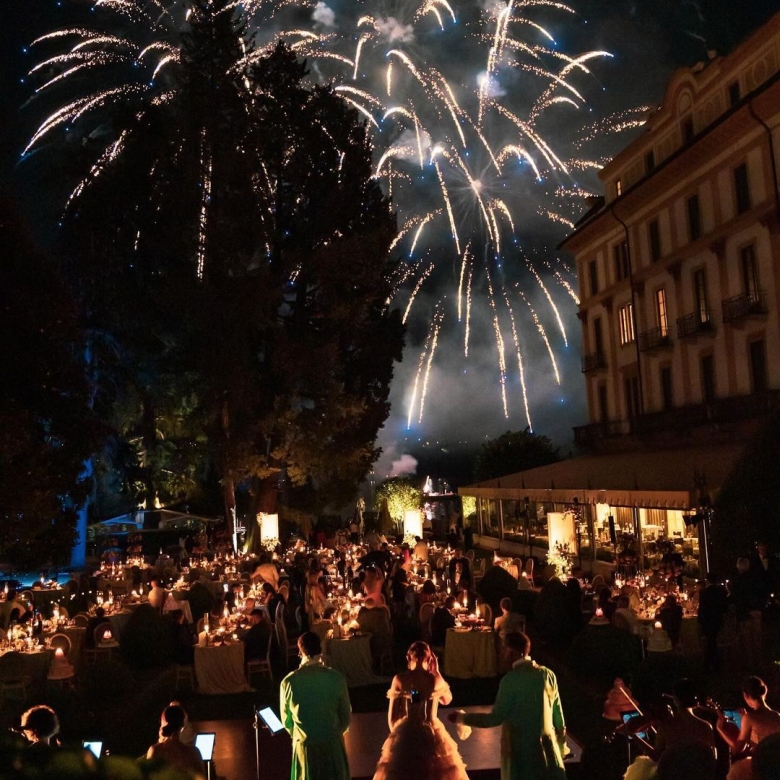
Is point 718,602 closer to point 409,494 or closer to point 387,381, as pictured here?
point 387,381

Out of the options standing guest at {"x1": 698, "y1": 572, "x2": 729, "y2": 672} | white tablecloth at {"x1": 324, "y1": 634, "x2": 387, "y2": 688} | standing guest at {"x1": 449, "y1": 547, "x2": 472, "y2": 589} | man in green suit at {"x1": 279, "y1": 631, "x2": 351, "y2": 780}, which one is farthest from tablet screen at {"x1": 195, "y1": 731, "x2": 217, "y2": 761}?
standing guest at {"x1": 449, "y1": 547, "x2": 472, "y2": 589}

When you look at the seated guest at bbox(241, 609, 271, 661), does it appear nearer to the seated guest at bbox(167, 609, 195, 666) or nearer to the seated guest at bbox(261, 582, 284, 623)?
the seated guest at bbox(167, 609, 195, 666)

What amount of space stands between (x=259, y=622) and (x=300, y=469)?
18720mm

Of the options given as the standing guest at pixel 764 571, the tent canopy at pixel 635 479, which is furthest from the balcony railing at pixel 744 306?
the standing guest at pixel 764 571

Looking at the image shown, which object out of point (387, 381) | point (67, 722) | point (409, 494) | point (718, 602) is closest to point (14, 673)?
point (67, 722)

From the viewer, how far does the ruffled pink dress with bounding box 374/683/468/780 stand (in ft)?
17.8

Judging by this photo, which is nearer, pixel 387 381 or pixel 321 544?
pixel 321 544

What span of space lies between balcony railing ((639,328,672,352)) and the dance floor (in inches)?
853

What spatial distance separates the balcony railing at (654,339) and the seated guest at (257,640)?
794 inches

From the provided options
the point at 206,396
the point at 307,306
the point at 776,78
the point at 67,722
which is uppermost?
the point at 776,78

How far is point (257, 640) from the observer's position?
1309cm

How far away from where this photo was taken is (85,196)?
30.2 meters

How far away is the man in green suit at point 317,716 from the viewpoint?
18.9 ft

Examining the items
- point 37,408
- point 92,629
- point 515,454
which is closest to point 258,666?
point 92,629
